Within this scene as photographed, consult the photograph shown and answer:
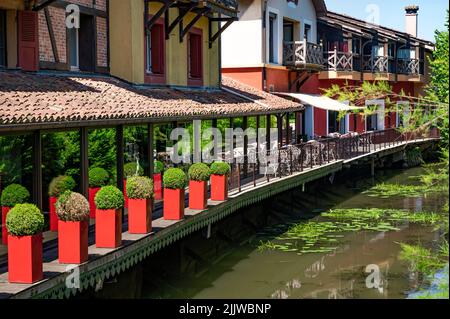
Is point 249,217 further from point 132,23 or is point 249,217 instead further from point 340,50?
point 340,50

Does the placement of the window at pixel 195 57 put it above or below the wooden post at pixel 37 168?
above

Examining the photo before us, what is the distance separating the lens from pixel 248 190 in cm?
2098

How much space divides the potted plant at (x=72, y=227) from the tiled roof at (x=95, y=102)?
145 centimetres

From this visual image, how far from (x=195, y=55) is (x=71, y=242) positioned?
48.1ft

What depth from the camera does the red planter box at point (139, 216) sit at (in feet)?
47.0

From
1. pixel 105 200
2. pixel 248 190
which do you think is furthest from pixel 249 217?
pixel 105 200

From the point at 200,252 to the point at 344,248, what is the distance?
4238mm

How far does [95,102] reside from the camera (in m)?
15.8

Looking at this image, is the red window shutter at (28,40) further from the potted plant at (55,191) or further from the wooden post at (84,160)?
the potted plant at (55,191)

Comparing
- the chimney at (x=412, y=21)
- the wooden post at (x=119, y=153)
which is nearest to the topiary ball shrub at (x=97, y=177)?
the wooden post at (x=119, y=153)

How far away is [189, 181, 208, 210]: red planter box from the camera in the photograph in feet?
57.3

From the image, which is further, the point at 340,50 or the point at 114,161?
the point at 340,50
